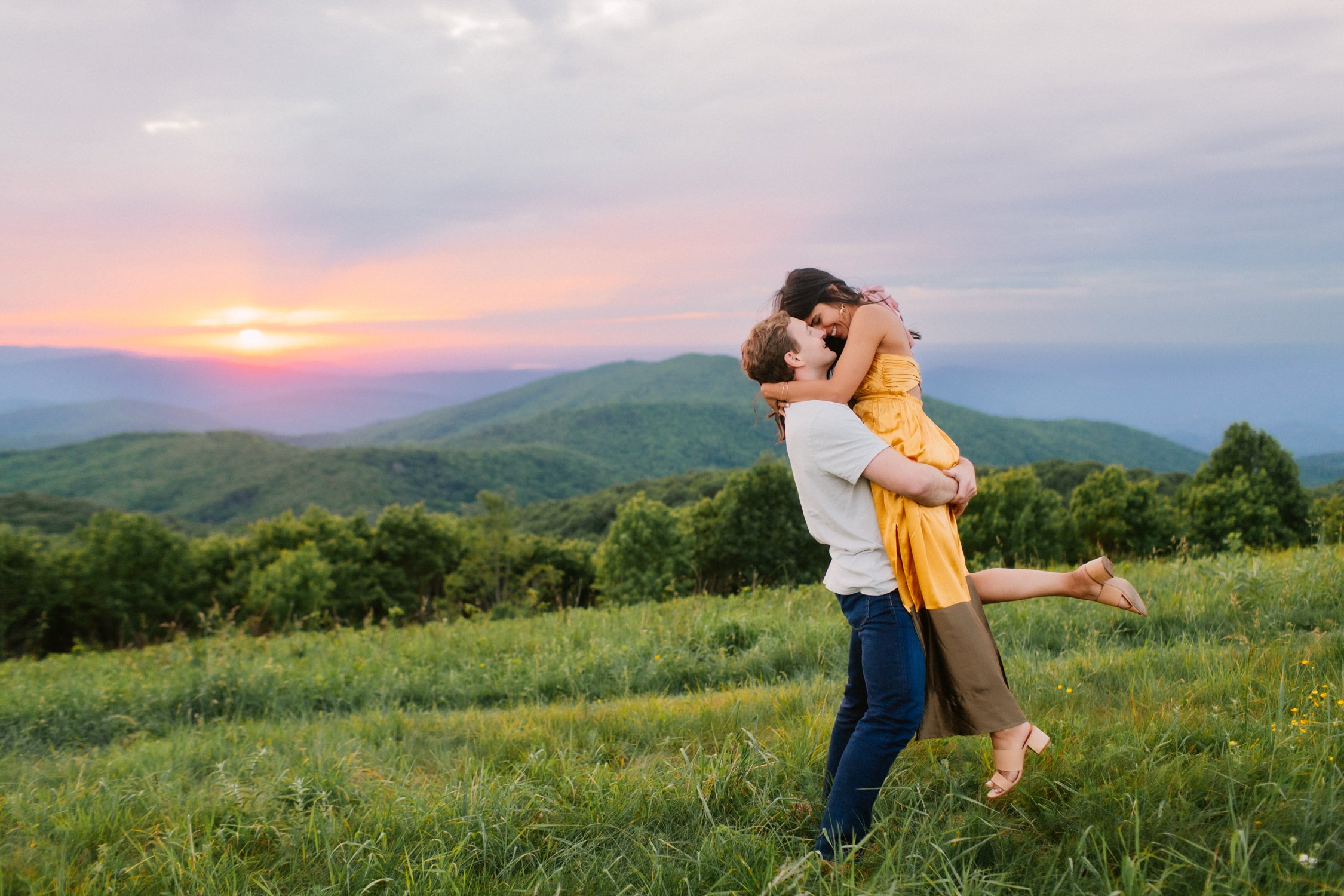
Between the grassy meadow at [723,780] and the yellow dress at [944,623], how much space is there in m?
0.42

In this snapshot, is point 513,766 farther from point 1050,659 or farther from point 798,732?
point 1050,659

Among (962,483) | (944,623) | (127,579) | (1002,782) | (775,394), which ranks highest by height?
(775,394)

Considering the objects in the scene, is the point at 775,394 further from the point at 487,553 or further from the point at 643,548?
the point at 487,553

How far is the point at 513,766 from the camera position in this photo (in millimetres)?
3682

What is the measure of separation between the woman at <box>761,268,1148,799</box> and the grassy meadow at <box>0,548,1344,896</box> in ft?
1.29

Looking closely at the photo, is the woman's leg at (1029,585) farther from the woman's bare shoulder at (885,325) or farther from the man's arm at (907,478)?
the woman's bare shoulder at (885,325)

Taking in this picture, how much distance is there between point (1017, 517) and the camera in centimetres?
3312

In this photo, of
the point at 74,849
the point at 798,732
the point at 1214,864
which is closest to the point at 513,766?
the point at 798,732

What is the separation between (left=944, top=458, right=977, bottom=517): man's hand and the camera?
2.77 m

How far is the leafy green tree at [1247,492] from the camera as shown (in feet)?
106

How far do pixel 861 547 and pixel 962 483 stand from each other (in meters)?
0.47

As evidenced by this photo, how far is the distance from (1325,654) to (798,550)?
1326 inches

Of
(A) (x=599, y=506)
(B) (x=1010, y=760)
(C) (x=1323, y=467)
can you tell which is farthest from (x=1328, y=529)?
(C) (x=1323, y=467)

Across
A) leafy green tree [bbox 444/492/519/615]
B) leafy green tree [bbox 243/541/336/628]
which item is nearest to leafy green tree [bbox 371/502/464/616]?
leafy green tree [bbox 444/492/519/615]
